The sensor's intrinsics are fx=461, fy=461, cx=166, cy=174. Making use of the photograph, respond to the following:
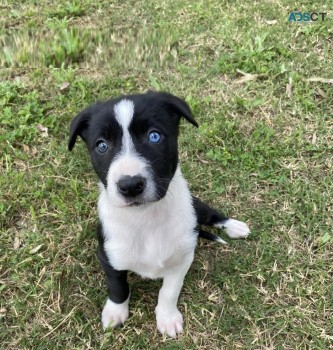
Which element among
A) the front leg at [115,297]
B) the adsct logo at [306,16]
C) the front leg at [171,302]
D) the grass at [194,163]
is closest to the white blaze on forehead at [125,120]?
the front leg at [115,297]

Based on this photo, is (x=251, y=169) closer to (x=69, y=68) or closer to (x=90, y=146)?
(x=90, y=146)

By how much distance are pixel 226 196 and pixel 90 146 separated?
183 cm

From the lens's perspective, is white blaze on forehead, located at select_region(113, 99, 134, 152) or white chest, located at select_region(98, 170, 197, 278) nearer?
white blaze on forehead, located at select_region(113, 99, 134, 152)

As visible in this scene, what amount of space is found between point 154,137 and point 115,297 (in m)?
1.36

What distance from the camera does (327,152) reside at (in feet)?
15.1

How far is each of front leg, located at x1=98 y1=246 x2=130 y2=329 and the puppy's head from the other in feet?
2.48

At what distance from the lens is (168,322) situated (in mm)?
3510

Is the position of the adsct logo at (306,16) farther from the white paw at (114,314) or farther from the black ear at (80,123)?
the white paw at (114,314)

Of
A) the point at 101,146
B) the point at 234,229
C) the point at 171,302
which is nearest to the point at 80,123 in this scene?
the point at 101,146

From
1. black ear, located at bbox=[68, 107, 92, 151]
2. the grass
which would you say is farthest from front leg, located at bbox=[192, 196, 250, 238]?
black ear, located at bbox=[68, 107, 92, 151]

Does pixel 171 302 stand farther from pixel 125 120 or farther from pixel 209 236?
pixel 125 120

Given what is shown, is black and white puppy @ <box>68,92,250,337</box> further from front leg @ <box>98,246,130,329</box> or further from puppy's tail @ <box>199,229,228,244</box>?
puppy's tail @ <box>199,229,228,244</box>

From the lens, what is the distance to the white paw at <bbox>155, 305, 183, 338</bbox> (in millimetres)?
3510

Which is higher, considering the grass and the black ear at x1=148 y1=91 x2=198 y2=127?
the black ear at x1=148 y1=91 x2=198 y2=127
